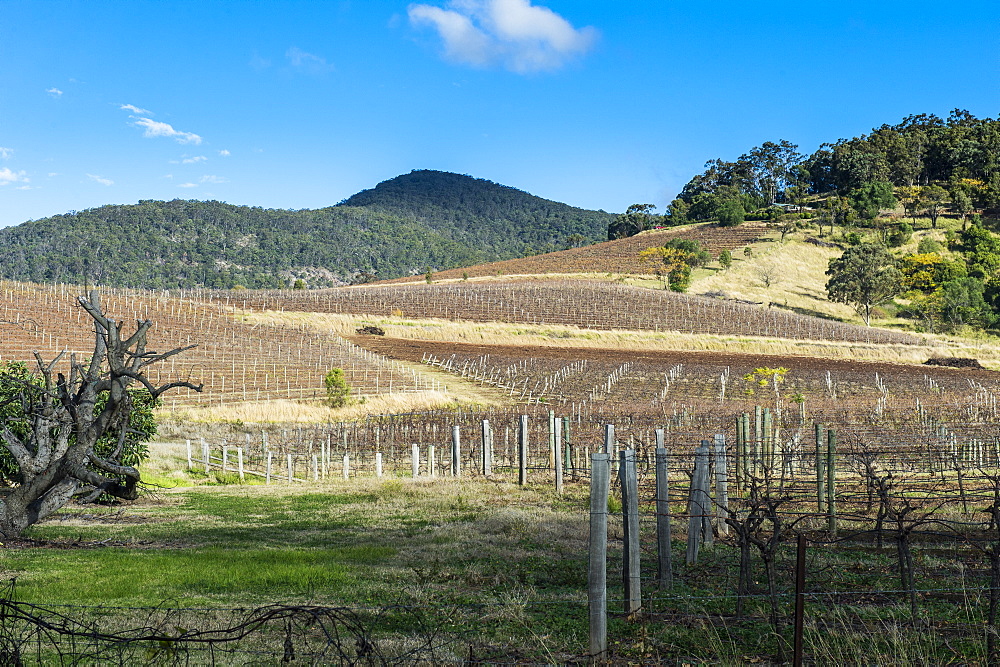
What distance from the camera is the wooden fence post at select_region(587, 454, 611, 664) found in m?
7.10

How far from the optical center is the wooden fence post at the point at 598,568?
710 centimetres

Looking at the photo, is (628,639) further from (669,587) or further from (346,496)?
(346,496)

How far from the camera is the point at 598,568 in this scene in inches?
285

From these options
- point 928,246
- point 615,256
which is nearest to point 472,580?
point 928,246

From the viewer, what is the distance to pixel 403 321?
74.1 m

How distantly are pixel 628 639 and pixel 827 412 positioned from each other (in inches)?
1215

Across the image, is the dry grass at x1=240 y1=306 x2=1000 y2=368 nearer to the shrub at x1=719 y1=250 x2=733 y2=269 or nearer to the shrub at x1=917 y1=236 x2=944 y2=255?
the shrub at x1=917 y1=236 x2=944 y2=255

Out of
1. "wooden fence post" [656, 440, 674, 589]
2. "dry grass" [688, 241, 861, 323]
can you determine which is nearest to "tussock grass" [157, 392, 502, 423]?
"wooden fence post" [656, 440, 674, 589]

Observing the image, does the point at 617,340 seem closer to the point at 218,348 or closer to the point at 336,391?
the point at 218,348

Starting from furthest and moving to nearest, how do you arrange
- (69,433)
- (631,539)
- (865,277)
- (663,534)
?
(865,277) < (69,433) < (663,534) < (631,539)

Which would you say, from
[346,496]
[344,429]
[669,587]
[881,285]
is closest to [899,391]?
[344,429]

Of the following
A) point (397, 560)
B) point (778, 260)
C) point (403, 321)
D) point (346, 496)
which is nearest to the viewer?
point (397, 560)

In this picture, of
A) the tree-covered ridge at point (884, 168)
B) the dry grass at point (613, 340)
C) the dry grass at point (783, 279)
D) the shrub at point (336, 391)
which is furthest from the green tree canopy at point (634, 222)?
the shrub at point (336, 391)

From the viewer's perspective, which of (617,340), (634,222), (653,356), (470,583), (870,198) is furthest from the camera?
(634,222)
